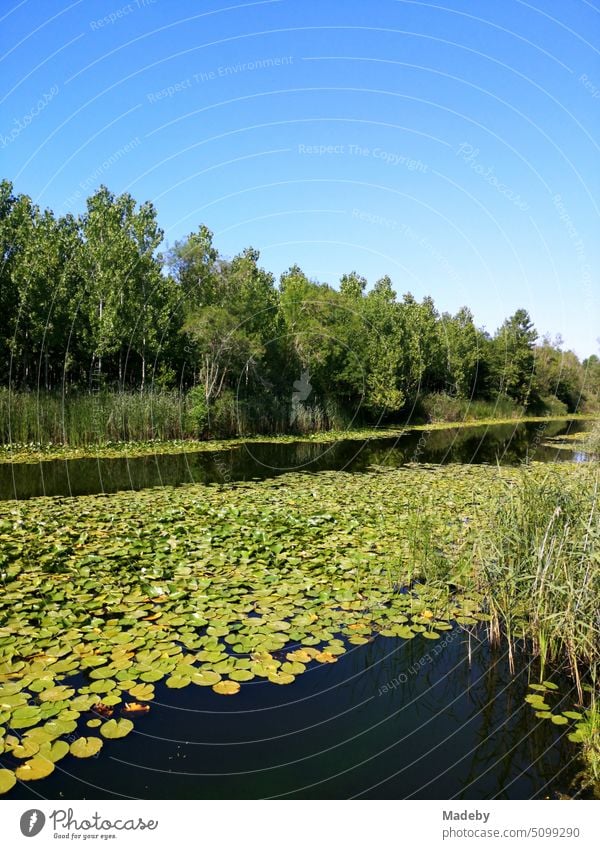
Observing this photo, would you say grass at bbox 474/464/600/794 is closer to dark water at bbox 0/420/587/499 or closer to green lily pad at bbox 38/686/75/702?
dark water at bbox 0/420/587/499

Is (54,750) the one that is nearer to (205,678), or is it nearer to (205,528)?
(205,678)

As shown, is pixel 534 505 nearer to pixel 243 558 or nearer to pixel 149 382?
pixel 243 558

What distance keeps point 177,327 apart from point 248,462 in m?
8.71

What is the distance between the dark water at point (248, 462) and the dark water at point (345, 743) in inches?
156

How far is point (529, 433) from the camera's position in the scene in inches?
1283

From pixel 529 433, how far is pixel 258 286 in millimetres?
17376

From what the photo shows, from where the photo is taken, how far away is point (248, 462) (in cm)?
1669

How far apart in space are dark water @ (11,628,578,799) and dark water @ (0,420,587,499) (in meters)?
3.96

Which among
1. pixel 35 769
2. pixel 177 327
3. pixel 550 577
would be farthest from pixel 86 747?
pixel 177 327

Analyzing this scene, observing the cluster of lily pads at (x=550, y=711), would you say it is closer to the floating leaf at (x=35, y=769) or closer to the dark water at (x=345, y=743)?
the dark water at (x=345, y=743)

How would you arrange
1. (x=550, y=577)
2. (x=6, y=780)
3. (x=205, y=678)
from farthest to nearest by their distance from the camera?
1. (x=550, y=577)
2. (x=205, y=678)
3. (x=6, y=780)

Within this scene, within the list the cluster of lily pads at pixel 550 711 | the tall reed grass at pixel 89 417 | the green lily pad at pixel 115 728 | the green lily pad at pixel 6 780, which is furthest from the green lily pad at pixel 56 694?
the tall reed grass at pixel 89 417

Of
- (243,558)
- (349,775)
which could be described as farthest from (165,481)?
(349,775)

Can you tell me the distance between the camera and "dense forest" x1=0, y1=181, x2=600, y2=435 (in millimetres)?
19281
